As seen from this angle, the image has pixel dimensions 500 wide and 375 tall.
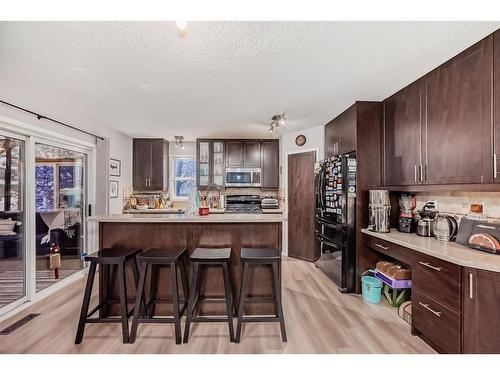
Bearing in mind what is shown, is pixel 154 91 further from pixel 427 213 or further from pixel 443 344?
pixel 443 344

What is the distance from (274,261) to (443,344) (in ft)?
4.52

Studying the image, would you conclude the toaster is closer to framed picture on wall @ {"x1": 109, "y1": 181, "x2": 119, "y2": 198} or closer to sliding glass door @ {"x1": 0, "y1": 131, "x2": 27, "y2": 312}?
framed picture on wall @ {"x1": 109, "y1": 181, "x2": 119, "y2": 198}

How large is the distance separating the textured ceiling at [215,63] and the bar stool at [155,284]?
Result: 64.6 inches

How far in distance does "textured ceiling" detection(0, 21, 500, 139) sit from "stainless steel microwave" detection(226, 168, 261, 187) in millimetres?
1715

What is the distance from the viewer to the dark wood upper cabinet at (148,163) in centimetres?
509

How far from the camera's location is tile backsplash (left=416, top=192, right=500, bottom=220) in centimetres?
204

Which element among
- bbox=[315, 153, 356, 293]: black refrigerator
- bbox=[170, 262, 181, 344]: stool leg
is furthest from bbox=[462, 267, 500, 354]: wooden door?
bbox=[170, 262, 181, 344]: stool leg

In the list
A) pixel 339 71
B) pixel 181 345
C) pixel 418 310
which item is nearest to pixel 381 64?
pixel 339 71

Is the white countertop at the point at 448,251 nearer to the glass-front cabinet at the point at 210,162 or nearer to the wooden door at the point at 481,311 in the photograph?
the wooden door at the point at 481,311

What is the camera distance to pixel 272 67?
2.13m

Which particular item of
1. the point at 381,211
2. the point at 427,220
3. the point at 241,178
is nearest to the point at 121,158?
the point at 241,178

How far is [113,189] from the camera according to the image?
4.41m

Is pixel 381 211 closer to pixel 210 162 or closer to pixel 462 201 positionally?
pixel 462 201

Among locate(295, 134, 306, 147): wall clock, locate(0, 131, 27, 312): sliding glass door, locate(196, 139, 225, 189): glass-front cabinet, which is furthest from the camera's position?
locate(196, 139, 225, 189): glass-front cabinet
